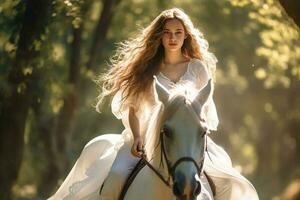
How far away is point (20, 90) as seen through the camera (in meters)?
18.1

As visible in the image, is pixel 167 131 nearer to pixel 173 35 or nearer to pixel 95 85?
pixel 173 35

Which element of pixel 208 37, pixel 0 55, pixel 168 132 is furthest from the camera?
pixel 208 37

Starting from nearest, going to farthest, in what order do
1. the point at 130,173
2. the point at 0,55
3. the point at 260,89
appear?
the point at 130,173 → the point at 0,55 → the point at 260,89

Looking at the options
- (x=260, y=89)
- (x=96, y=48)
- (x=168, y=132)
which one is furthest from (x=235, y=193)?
(x=260, y=89)

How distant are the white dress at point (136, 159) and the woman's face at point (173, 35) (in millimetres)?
240

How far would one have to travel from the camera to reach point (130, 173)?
11297 mm

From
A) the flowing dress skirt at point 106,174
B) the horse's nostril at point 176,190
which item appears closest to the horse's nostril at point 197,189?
the horse's nostril at point 176,190

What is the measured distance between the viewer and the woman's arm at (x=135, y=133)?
36.2 feet

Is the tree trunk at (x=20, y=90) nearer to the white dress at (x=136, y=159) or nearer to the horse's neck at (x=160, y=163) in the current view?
the white dress at (x=136, y=159)

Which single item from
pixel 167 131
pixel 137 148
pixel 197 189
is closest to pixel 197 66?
pixel 137 148

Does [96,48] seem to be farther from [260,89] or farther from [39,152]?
[260,89]

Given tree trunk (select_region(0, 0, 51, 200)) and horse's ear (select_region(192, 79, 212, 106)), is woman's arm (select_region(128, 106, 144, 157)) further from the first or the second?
tree trunk (select_region(0, 0, 51, 200))

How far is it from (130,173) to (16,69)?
22.8 ft

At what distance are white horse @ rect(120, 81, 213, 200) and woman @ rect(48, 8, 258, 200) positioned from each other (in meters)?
0.59
